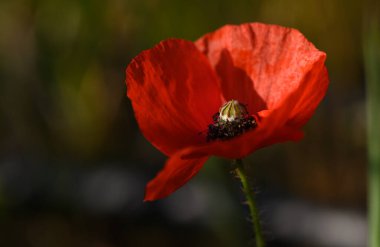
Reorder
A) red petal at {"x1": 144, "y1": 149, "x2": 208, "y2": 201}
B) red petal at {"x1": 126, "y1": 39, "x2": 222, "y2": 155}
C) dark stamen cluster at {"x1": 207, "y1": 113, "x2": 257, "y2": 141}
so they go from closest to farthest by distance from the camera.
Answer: red petal at {"x1": 144, "y1": 149, "x2": 208, "y2": 201}
red petal at {"x1": 126, "y1": 39, "x2": 222, "y2": 155}
dark stamen cluster at {"x1": 207, "y1": 113, "x2": 257, "y2": 141}

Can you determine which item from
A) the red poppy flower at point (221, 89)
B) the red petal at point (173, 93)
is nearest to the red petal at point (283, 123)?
the red poppy flower at point (221, 89)

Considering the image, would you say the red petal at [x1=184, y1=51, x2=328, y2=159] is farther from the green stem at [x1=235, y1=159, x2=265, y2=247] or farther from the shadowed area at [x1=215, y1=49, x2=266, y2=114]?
the shadowed area at [x1=215, y1=49, x2=266, y2=114]

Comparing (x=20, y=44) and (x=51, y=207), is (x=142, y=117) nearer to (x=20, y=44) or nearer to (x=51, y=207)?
(x=51, y=207)

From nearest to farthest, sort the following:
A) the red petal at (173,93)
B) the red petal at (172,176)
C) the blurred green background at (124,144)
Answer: the red petal at (172,176)
the red petal at (173,93)
the blurred green background at (124,144)

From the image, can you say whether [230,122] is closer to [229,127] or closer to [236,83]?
[229,127]

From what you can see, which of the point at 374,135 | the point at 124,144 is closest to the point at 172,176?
the point at 374,135

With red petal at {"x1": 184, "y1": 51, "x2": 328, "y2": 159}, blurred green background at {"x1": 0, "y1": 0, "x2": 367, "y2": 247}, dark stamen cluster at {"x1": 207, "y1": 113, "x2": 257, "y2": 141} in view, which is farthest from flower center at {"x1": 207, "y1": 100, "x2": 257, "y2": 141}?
blurred green background at {"x1": 0, "y1": 0, "x2": 367, "y2": 247}

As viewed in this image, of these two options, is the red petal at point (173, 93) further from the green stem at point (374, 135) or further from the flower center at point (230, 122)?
the green stem at point (374, 135)

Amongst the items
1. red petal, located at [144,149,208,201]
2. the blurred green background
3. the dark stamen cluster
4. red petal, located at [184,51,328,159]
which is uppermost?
red petal, located at [184,51,328,159]

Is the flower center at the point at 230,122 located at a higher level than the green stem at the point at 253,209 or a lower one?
higher
